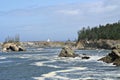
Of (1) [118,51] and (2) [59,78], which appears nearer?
(2) [59,78]

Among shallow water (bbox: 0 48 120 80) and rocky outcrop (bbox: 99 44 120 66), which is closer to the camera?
shallow water (bbox: 0 48 120 80)

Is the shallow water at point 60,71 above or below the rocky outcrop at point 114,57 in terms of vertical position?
below

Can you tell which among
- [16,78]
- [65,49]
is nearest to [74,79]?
[16,78]

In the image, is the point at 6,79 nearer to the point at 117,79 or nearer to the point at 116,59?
the point at 117,79

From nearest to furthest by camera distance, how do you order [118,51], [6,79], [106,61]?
[6,79] → [118,51] → [106,61]

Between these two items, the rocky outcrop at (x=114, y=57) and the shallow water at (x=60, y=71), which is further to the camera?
the rocky outcrop at (x=114, y=57)

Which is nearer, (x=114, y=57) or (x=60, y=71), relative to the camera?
(x=60, y=71)

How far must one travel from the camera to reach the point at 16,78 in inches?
2586

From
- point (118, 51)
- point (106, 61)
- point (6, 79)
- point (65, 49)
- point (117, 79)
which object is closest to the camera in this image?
point (117, 79)

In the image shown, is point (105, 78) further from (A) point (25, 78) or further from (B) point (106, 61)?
(B) point (106, 61)

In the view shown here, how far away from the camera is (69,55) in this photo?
128 m

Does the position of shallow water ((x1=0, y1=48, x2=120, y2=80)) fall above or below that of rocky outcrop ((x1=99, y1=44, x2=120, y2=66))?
below

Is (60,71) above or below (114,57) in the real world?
below

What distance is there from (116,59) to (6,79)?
121ft
